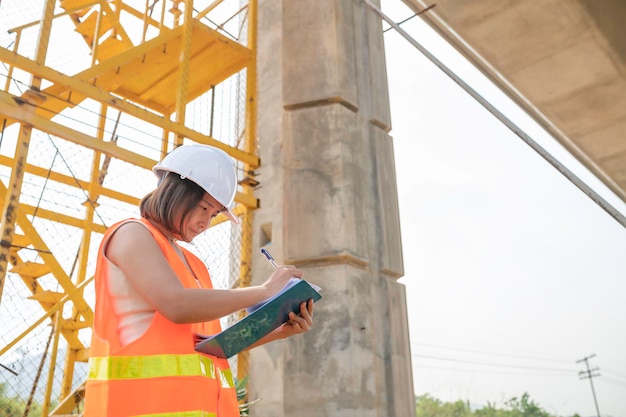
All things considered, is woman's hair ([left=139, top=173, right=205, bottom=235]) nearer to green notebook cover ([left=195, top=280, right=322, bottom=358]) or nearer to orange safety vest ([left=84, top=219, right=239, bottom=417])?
orange safety vest ([left=84, top=219, right=239, bottom=417])

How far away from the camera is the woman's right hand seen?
1231 millimetres

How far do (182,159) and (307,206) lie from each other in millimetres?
2180

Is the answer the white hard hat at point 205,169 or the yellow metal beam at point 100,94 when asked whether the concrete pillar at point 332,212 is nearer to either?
the yellow metal beam at point 100,94

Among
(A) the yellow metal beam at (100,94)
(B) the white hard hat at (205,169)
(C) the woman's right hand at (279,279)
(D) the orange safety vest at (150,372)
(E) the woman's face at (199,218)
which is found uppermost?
(A) the yellow metal beam at (100,94)

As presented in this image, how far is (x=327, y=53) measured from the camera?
12.6 feet

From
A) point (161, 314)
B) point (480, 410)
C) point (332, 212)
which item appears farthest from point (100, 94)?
point (480, 410)

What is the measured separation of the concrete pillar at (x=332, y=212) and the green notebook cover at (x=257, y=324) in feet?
6.74

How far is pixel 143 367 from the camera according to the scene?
1.14 m

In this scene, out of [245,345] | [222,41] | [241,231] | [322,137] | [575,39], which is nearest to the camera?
[245,345]

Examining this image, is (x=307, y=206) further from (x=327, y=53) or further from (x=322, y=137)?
(x=327, y=53)

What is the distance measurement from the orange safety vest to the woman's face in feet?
0.32

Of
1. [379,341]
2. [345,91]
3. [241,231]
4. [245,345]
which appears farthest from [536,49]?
[241,231]

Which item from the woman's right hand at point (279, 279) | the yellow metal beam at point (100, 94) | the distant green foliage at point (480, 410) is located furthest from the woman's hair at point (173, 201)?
the distant green foliage at point (480, 410)

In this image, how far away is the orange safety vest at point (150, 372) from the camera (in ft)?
3.65
